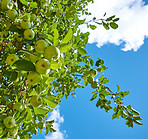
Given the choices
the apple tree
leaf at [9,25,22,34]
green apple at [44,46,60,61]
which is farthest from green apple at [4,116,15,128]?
leaf at [9,25,22,34]

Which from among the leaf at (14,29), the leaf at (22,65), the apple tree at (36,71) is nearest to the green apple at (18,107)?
the apple tree at (36,71)

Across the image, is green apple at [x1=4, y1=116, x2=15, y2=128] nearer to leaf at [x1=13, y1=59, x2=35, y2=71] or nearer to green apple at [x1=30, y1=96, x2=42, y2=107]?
green apple at [x1=30, y1=96, x2=42, y2=107]

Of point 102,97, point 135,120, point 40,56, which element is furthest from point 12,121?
point 135,120

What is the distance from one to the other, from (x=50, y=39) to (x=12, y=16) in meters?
0.65

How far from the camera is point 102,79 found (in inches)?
77.1

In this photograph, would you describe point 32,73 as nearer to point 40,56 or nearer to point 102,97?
point 40,56

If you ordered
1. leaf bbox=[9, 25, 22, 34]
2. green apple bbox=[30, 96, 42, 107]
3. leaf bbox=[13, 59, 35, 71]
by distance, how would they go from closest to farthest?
leaf bbox=[13, 59, 35, 71] < green apple bbox=[30, 96, 42, 107] < leaf bbox=[9, 25, 22, 34]

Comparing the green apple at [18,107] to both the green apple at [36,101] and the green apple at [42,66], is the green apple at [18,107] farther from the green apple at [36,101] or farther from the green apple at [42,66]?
the green apple at [42,66]

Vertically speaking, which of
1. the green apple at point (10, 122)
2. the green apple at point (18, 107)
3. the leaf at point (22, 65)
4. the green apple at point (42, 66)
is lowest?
the green apple at point (10, 122)

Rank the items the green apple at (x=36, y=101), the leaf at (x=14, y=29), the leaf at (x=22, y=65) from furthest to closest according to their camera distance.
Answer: the leaf at (x=14, y=29)
the green apple at (x=36, y=101)
the leaf at (x=22, y=65)

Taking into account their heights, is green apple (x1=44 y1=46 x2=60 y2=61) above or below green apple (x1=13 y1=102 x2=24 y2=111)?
above

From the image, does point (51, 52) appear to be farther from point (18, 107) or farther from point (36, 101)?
point (18, 107)

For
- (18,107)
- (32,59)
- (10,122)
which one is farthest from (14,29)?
(10,122)

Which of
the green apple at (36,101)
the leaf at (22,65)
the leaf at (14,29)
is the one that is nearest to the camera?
the leaf at (22,65)
